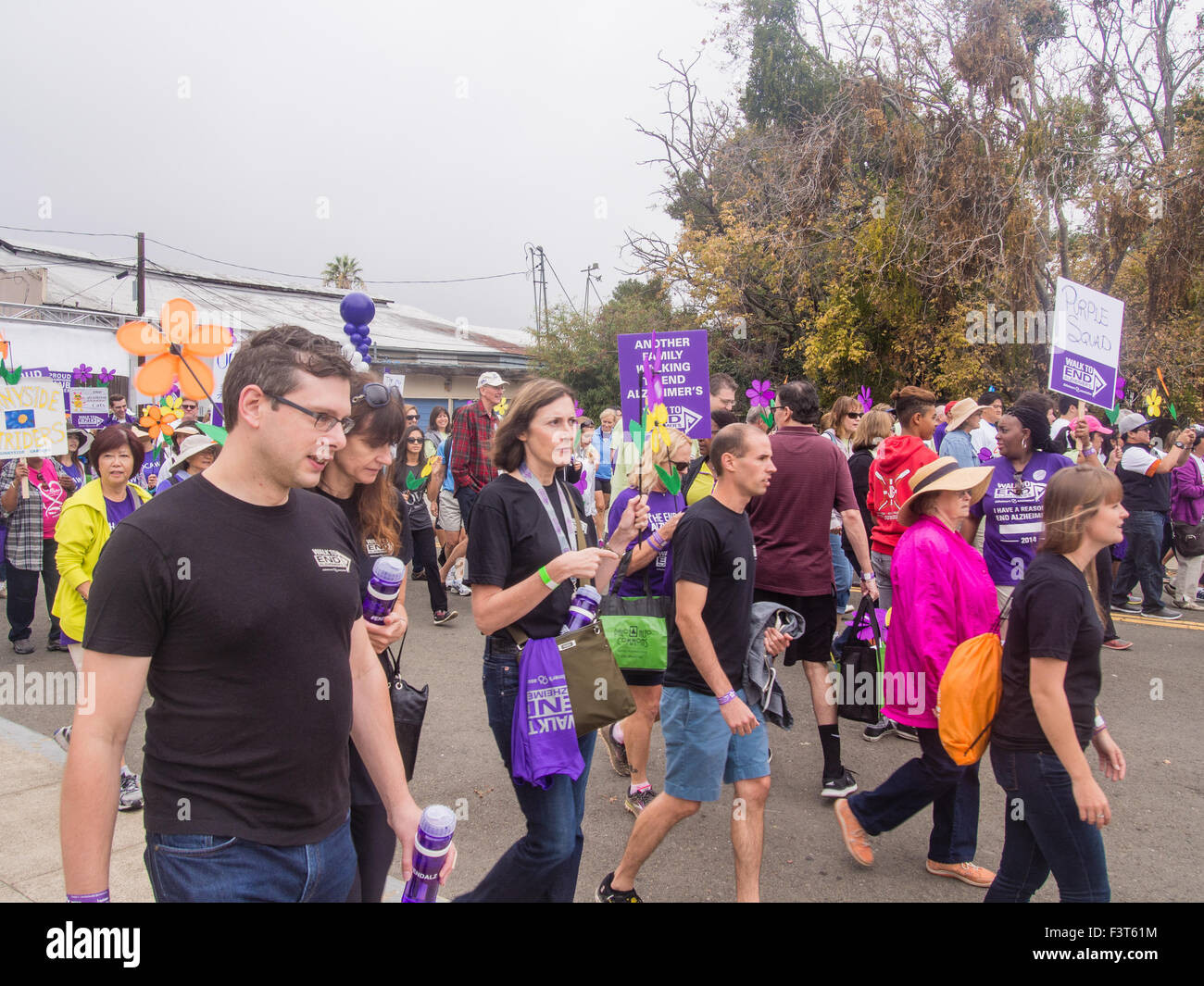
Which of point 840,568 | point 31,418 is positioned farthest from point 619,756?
point 31,418

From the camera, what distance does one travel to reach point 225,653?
176cm

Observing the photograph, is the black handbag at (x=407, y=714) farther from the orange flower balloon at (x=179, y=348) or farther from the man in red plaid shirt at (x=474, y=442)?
the man in red plaid shirt at (x=474, y=442)

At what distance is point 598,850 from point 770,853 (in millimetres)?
792

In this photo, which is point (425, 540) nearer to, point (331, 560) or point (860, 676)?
point (860, 676)

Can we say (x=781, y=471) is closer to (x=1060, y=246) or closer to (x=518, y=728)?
(x=518, y=728)

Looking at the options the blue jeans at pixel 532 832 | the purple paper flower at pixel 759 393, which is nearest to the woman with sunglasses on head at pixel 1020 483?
the blue jeans at pixel 532 832

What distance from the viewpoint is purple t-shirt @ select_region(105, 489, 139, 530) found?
A: 504 cm

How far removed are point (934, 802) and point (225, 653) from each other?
312 centimetres

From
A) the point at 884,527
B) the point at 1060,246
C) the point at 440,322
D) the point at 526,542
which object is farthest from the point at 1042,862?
the point at 440,322

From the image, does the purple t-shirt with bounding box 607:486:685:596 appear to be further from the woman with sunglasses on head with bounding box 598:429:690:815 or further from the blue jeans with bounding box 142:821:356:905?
the blue jeans with bounding box 142:821:356:905

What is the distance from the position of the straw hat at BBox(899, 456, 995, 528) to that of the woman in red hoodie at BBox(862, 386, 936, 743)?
1.93m

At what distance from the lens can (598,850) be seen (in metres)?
4.03

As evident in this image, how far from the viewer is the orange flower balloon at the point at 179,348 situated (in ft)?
17.0

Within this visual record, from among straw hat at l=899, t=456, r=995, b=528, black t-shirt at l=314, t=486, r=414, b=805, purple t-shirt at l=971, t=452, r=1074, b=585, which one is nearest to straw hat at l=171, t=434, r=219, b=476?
black t-shirt at l=314, t=486, r=414, b=805
